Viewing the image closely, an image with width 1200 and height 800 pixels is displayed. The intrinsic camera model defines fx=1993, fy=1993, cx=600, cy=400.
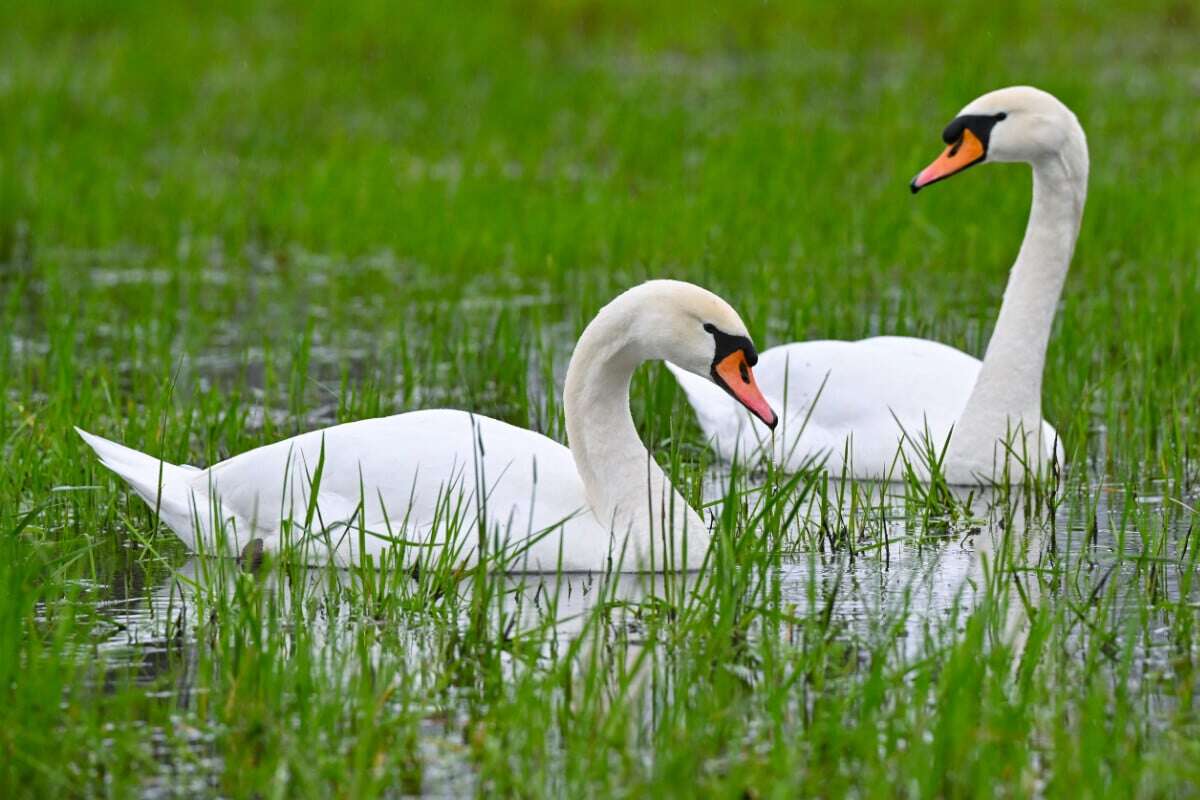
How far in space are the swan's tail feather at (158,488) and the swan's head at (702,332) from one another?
4.85 feet

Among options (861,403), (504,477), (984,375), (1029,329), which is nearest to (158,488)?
(504,477)

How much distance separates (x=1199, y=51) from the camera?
697 inches

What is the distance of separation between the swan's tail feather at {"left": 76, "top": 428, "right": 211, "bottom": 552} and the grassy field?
0.42ft

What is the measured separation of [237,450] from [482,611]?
2.47m

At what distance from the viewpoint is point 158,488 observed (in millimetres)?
5875

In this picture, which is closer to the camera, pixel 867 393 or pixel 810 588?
pixel 810 588

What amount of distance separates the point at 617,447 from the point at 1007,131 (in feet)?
7.26

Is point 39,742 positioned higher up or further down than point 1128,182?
further down

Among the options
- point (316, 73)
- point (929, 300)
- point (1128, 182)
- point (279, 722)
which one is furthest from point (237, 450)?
point (316, 73)

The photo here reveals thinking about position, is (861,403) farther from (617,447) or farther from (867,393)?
(617,447)

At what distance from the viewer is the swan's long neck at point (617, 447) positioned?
18.7 feet

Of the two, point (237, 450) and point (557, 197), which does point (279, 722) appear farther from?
point (557, 197)

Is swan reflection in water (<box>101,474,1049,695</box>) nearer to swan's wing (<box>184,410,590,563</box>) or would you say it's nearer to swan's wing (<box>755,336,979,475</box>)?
swan's wing (<box>184,410,590,563</box>)

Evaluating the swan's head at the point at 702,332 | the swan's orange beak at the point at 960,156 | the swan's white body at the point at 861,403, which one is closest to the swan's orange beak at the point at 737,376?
the swan's head at the point at 702,332
